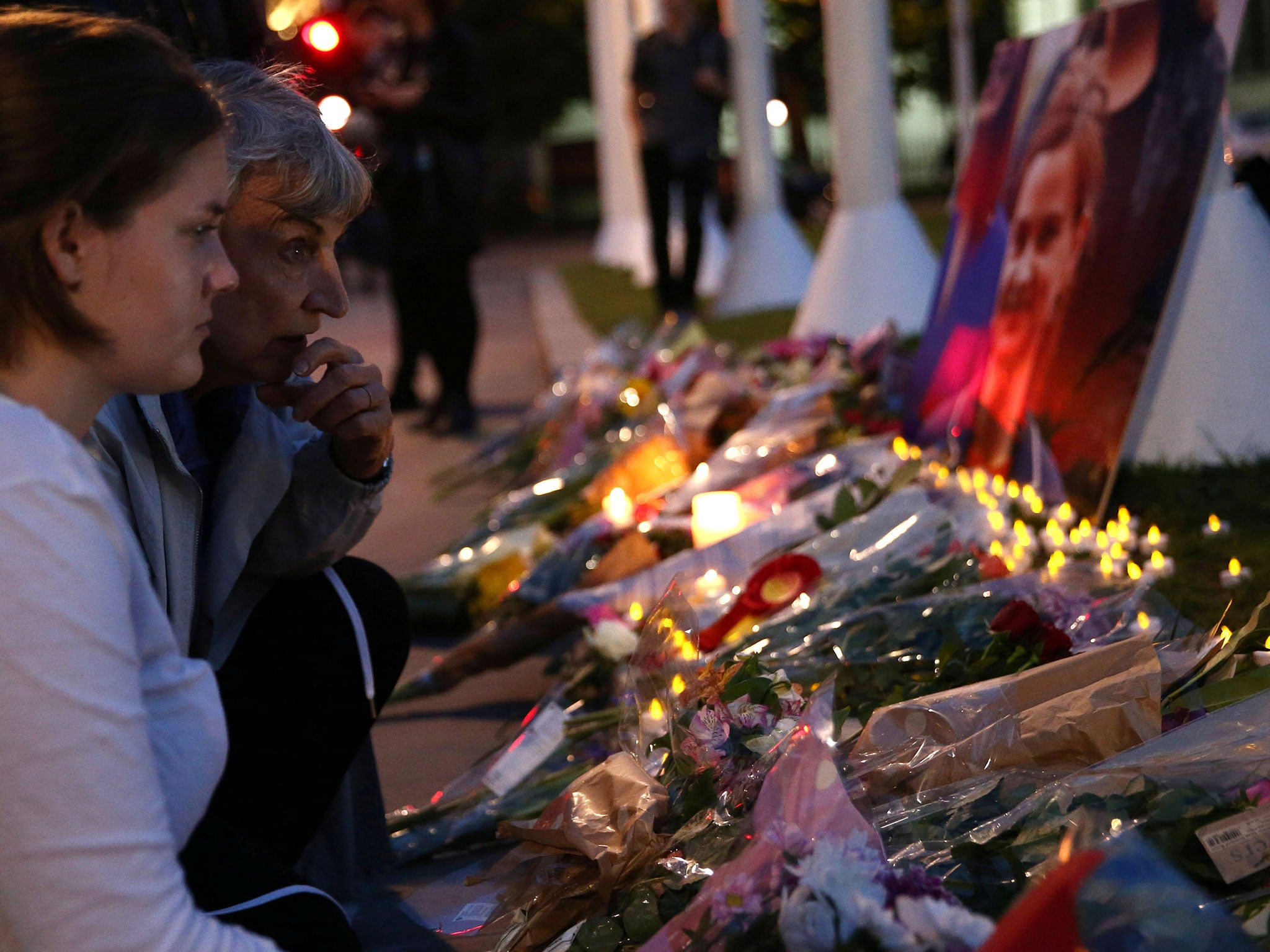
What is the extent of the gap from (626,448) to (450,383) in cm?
256

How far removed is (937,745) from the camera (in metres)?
1.94

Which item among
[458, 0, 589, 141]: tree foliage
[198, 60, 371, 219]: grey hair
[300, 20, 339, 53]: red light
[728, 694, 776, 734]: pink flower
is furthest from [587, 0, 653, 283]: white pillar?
[458, 0, 589, 141]: tree foliage

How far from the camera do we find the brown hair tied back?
1.23m

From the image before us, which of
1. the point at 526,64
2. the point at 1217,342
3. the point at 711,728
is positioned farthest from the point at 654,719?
the point at 526,64

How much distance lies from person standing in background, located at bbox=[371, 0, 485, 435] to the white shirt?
5.48 meters

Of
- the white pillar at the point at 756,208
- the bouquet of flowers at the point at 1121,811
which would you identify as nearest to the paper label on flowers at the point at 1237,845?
the bouquet of flowers at the point at 1121,811

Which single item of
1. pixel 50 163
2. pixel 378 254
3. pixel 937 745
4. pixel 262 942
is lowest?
pixel 378 254

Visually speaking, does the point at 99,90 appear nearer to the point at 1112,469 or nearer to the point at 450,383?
the point at 1112,469

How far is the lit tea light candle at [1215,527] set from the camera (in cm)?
311

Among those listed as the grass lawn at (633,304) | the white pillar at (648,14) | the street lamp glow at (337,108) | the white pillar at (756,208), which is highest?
the white pillar at (648,14)

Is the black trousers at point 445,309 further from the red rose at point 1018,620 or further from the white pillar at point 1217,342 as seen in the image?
the red rose at point 1018,620

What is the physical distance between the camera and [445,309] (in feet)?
22.1

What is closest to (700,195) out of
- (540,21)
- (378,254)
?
(378,254)

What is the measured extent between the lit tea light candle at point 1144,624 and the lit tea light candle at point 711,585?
3.05 ft
